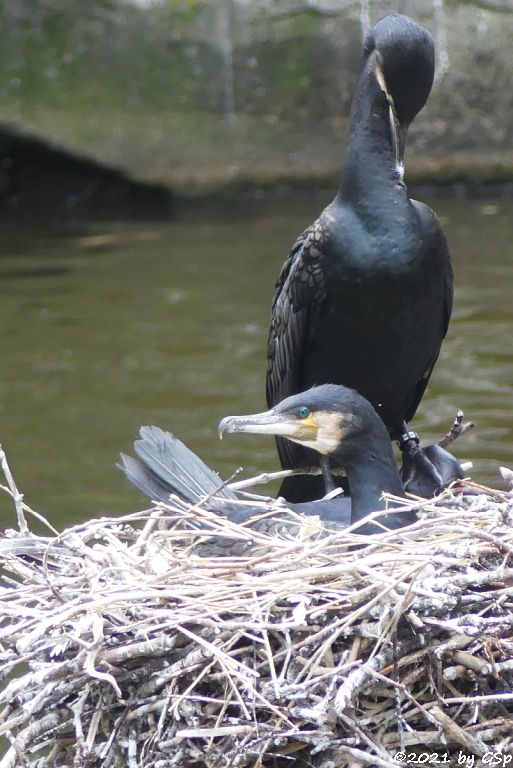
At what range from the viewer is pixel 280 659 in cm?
295

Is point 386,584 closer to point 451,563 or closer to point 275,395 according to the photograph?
point 451,563

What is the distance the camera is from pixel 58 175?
12859mm

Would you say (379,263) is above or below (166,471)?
above

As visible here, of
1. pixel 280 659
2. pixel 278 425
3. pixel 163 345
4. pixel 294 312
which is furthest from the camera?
pixel 163 345

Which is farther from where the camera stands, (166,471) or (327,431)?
(166,471)

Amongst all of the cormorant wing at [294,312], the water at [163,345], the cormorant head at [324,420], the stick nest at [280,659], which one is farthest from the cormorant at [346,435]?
the water at [163,345]

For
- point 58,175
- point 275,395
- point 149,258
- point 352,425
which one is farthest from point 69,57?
point 352,425

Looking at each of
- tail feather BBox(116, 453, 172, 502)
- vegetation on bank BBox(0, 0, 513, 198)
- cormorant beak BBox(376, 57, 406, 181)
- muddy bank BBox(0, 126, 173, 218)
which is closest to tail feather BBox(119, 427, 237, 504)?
tail feather BBox(116, 453, 172, 502)

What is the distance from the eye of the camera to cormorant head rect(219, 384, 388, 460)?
362cm

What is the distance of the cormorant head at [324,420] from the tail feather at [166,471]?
1.68 ft

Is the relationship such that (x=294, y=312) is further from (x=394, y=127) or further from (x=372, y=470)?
(x=372, y=470)

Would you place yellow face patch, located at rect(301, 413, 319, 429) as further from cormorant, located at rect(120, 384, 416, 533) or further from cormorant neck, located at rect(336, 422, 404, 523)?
cormorant neck, located at rect(336, 422, 404, 523)

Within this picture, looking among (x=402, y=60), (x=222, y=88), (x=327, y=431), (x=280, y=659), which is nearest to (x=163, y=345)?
(x=402, y=60)

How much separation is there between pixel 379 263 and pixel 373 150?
382mm
